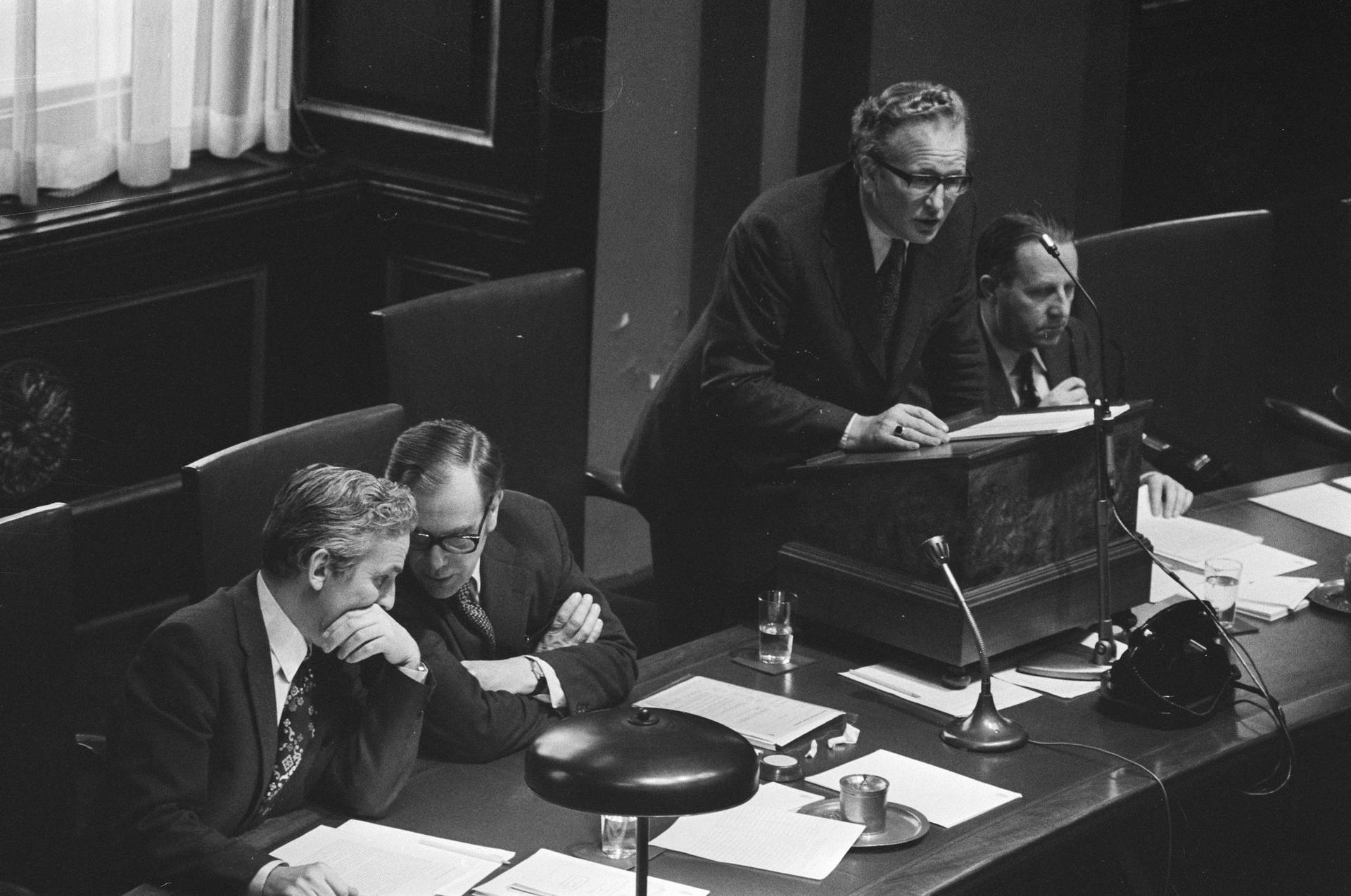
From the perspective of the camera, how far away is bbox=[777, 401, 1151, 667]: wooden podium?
118 inches

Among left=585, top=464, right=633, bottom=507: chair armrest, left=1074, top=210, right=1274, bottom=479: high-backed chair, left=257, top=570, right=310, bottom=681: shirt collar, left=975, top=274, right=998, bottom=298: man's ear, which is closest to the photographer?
left=257, top=570, right=310, bottom=681: shirt collar

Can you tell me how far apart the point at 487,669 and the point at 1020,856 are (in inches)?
34.1

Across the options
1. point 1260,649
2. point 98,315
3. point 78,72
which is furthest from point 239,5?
point 1260,649

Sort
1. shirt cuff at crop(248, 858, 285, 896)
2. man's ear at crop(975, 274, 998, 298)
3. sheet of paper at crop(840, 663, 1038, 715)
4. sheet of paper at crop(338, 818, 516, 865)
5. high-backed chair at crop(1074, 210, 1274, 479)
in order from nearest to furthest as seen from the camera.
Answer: shirt cuff at crop(248, 858, 285, 896) → sheet of paper at crop(338, 818, 516, 865) → sheet of paper at crop(840, 663, 1038, 715) → man's ear at crop(975, 274, 998, 298) → high-backed chair at crop(1074, 210, 1274, 479)

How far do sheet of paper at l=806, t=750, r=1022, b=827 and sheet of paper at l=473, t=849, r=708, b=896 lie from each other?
0.42m

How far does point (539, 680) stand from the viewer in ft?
9.41

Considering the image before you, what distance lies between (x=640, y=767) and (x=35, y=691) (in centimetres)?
131

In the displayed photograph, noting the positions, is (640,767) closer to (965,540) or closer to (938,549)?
(938,549)

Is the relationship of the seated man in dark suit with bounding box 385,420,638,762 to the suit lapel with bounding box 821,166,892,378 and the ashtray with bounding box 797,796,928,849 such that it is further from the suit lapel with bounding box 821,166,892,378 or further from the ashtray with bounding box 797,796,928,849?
the suit lapel with bounding box 821,166,892,378

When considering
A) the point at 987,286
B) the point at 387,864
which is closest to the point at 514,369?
the point at 987,286

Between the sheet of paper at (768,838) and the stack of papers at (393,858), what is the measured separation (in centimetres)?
26

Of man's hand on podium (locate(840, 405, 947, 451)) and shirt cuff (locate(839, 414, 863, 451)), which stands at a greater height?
man's hand on podium (locate(840, 405, 947, 451))

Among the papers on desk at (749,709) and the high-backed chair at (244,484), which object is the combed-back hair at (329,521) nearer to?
the high-backed chair at (244,484)

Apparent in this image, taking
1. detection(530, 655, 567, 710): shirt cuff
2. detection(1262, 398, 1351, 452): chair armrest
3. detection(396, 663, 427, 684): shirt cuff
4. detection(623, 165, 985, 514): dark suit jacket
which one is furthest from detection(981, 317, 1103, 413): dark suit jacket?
detection(396, 663, 427, 684): shirt cuff
